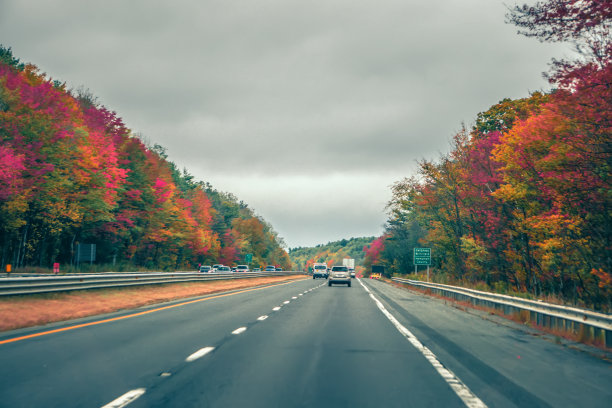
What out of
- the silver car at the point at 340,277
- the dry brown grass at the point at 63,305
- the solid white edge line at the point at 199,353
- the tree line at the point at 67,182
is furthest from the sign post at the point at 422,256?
the solid white edge line at the point at 199,353

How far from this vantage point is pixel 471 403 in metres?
5.24

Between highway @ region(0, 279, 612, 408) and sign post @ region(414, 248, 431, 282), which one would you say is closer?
highway @ region(0, 279, 612, 408)

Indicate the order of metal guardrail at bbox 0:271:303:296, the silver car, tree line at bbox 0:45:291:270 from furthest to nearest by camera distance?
the silver car, tree line at bbox 0:45:291:270, metal guardrail at bbox 0:271:303:296

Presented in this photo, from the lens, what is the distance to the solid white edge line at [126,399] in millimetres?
4949

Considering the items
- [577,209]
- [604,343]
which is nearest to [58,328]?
[604,343]

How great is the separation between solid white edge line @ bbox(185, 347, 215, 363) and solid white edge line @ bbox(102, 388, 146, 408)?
6.05 feet

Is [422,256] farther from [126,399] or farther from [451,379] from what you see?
[126,399]

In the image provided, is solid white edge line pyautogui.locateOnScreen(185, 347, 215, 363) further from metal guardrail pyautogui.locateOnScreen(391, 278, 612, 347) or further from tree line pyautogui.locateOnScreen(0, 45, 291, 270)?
tree line pyautogui.locateOnScreen(0, 45, 291, 270)

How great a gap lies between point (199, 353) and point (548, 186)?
1663 cm

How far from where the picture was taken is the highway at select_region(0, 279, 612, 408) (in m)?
5.37

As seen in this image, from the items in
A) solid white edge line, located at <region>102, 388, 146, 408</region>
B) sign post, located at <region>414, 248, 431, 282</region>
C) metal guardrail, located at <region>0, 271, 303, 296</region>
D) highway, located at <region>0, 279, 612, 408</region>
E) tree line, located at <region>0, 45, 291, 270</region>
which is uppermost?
tree line, located at <region>0, 45, 291, 270</region>

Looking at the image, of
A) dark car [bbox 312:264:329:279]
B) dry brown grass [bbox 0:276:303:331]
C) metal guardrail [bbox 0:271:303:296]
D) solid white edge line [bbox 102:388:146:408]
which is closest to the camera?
solid white edge line [bbox 102:388:146:408]

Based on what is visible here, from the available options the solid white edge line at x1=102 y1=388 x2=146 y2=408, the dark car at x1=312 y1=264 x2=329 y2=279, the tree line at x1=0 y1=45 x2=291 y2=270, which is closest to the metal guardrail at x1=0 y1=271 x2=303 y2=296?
the solid white edge line at x1=102 y1=388 x2=146 y2=408

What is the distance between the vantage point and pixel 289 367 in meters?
7.09
